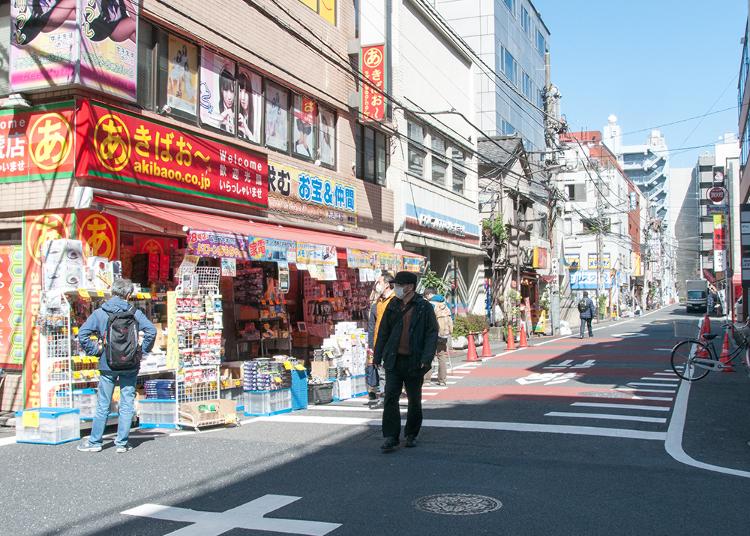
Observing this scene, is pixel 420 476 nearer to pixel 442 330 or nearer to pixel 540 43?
pixel 442 330

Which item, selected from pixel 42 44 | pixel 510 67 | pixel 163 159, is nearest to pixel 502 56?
pixel 510 67

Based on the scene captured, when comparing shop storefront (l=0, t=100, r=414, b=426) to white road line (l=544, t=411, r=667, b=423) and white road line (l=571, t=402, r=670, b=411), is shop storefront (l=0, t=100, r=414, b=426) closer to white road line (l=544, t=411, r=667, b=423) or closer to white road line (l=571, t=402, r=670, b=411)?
white road line (l=544, t=411, r=667, b=423)

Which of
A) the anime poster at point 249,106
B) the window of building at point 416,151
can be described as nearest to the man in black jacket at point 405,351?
the anime poster at point 249,106

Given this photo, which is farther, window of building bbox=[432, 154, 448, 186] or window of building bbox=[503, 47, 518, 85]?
window of building bbox=[503, 47, 518, 85]

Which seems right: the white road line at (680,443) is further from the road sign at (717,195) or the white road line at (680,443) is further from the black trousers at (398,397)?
the road sign at (717,195)

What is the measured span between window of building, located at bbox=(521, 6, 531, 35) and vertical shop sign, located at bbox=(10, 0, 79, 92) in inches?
1834

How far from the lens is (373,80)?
20297mm

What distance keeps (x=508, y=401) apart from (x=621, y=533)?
7315mm

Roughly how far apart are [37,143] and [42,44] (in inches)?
58.4

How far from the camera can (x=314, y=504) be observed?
6.27 metres

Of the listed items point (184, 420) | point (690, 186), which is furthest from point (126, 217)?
point (690, 186)

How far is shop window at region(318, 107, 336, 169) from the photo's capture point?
1925 centimetres

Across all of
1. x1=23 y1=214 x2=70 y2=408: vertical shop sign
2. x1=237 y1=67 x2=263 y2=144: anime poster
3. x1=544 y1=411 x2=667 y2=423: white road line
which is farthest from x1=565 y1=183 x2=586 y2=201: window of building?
x1=23 y1=214 x2=70 y2=408: vertical shop sign

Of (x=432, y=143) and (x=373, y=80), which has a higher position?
(x=373, y=80)
